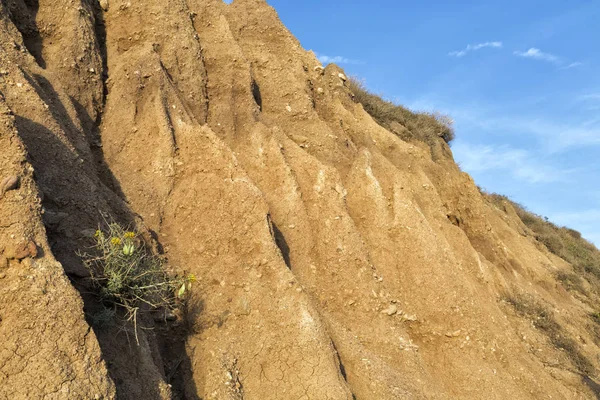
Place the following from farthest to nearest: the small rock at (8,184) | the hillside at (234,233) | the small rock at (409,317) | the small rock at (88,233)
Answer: the small rock at (409,317) < the small rock at (88,233) < the hillside at (234,233) < the small rock at (8,184)

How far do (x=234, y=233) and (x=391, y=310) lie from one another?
322 centimetres

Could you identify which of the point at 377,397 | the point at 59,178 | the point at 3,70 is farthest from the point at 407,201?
the point at 3,70

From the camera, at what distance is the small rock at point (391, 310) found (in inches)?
332

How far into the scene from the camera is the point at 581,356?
1088cm

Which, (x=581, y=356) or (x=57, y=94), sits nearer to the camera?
(x=57, y=94)

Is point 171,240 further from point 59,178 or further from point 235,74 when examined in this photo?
point 235,74

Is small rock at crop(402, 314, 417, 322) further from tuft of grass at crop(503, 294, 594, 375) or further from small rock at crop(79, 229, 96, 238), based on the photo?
small rock at crop(79, 229, 96, 238)

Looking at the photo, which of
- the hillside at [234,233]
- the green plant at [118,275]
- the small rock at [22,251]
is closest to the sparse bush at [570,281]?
the hillside at [234,233]

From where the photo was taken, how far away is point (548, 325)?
37.1ft

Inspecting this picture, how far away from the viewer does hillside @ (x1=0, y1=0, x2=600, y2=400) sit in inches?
185

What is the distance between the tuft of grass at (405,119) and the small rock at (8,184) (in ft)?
40.4

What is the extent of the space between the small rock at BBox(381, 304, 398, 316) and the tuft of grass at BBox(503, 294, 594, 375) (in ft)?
14.4

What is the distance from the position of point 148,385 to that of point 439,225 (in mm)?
8326

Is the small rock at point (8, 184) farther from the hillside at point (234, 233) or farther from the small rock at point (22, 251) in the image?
the small rock at point (22, 251)
